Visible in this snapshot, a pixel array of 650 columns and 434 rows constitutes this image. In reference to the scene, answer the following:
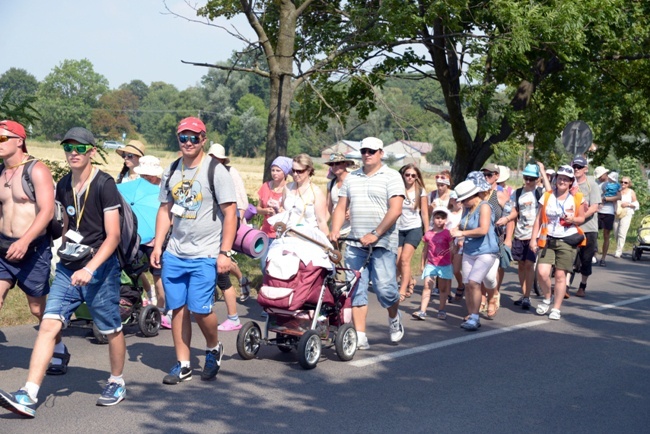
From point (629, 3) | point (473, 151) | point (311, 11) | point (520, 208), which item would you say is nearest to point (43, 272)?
point (520, 208)

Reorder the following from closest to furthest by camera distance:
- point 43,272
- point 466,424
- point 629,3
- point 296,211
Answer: point 466,424, point 43,272, point 296,211, point 629,3

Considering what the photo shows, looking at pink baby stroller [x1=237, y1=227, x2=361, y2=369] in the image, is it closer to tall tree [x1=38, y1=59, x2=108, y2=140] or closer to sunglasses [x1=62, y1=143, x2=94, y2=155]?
sunglasses [x1=62, y1=143, x2=94, y2=155]

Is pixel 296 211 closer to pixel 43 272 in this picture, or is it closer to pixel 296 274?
pixel 296 274

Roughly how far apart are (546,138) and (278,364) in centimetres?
1720

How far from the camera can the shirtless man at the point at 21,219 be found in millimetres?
6281

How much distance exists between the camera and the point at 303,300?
7.50 metres

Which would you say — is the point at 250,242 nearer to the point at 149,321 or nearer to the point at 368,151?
the point at 149,321

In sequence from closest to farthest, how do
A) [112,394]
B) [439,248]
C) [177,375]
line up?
[112,394] < [177,375] < [439,248]

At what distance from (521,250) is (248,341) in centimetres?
552

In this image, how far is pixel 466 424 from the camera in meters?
6.10

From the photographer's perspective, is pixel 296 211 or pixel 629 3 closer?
pixel 296 211

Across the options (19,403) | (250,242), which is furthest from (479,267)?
(19,403)

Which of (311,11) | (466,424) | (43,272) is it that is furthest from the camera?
(311,11)

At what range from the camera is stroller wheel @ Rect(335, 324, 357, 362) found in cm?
775
